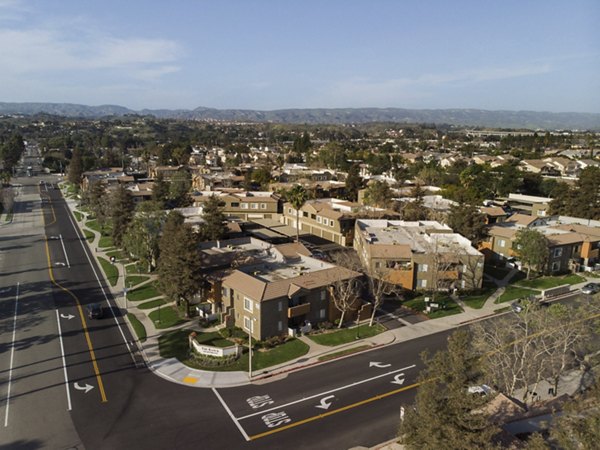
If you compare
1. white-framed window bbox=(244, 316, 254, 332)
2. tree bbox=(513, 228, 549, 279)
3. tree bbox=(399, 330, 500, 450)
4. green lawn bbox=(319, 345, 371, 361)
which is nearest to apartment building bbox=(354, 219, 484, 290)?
tree bbox=(513, 228, 549, 279)

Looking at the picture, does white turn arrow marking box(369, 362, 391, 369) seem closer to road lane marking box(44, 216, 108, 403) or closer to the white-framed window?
the white-framed window

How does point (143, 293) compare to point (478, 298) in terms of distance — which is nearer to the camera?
point (143, 293)

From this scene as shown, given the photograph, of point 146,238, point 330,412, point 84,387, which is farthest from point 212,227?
point 330,412

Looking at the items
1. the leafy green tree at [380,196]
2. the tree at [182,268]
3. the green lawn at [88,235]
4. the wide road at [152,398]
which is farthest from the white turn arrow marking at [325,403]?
the green lawn at [88,235]

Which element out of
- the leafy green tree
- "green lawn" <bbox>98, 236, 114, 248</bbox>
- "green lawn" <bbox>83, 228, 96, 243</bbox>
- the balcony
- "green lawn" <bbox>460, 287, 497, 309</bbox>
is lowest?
"green lawn" <bbox>83, 228, 96, 243</bbox>

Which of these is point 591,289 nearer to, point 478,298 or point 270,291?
point 478,298

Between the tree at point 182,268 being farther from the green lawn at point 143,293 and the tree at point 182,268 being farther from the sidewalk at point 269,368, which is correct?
the green lawn at point 143,293

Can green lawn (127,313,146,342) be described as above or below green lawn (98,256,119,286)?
above
